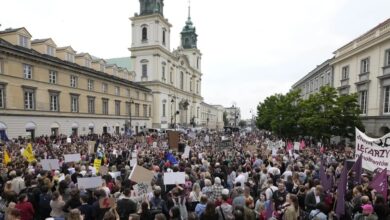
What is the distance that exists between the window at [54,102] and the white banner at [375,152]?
34150 mm

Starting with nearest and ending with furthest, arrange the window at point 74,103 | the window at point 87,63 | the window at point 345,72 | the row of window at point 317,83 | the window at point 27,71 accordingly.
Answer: the window at point 27,71 < the window at point 345,72 < the window at point 74,103 < the row of window at point 317,83 < the window at point 87,63

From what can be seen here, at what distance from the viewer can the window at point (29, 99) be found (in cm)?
3066

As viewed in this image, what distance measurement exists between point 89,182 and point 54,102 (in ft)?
103

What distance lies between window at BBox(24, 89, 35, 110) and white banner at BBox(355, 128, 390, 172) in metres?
32.3

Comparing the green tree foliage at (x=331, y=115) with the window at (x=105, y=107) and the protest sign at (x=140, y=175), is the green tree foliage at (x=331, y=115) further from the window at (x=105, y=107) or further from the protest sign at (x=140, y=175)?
the window at (x=105, y=107)

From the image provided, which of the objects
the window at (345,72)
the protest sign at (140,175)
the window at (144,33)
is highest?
the window at (144,33)

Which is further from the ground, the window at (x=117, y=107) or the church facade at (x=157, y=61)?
the church facade at (x=157, y=61)

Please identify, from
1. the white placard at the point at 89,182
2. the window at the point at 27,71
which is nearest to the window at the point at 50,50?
the window at the point at 27,71

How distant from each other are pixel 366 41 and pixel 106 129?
124 feet

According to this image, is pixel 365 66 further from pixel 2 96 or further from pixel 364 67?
pixel 2 96

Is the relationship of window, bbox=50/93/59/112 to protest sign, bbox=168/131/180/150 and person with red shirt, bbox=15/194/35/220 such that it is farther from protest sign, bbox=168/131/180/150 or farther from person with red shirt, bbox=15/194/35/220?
person with red shirt, bbox=15/194/35/220

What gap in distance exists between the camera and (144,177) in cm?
780

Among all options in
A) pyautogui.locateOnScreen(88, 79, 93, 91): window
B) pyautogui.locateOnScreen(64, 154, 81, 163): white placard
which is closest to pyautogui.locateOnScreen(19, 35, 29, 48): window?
pyautogui.locateOnScreen(88, 79, 93, 91): window

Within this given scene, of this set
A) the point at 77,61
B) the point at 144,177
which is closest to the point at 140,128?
the point at 77,61
